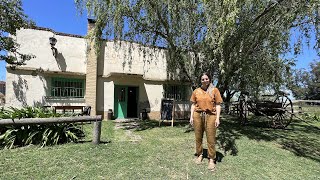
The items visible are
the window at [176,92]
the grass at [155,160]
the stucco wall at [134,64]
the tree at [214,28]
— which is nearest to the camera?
the grass at [155,160]

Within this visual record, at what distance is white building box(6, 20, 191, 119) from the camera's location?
11414 millimetres

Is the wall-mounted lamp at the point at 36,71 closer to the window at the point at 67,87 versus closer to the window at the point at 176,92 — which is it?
the window at the point at 67,87

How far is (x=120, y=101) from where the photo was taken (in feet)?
45.2

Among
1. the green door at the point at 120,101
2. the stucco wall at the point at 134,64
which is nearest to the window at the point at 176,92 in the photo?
the stucco wall at the point at 134,64

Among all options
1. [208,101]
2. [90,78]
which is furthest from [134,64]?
[208,101]

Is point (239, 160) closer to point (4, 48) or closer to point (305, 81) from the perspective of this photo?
point (4, 48)

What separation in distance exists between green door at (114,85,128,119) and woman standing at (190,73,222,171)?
8.90 meters

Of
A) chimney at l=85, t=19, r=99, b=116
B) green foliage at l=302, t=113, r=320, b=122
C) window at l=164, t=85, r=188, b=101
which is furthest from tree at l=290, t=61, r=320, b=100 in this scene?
chimney at l=85, t=19, r=99, b=116

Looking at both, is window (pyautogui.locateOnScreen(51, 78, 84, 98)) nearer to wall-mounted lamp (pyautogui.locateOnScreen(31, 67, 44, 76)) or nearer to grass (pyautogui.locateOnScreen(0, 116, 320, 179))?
wall-mounted lamp (pyautogui.locateOnScreen(31, 67, 44, 76))

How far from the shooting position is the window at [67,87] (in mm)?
12238

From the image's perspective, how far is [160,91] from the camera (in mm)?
14273

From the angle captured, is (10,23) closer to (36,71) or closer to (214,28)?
(36,71)

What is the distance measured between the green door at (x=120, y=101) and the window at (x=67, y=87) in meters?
1.87

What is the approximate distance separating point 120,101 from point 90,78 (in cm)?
228
